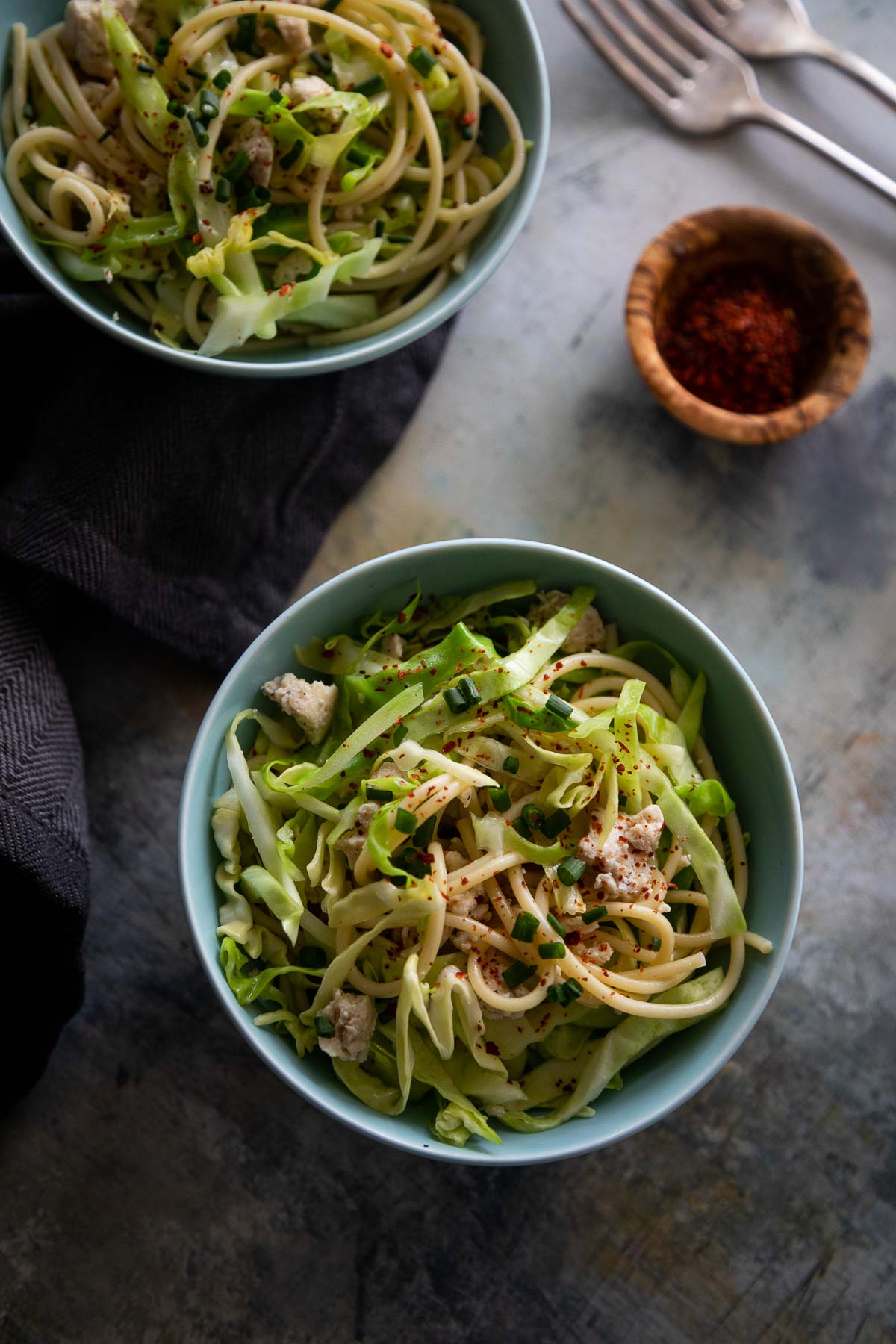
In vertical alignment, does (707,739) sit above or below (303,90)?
below

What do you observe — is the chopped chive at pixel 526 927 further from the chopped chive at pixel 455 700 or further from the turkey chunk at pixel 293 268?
the turkey chunk at pixel 293 268

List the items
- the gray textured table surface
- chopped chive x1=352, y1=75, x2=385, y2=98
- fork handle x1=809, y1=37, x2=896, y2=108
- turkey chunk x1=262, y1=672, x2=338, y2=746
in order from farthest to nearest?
fork handle x1=809, y1=37, x2=896, y2=108, the gray textured table surface, chopped chive x1=352, y1=75, x2=385, y2=98, turkey chunk x1=262, y1=672, x2=338, y2=746

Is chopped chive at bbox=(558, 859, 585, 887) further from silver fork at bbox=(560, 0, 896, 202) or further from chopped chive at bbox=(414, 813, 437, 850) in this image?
silver fork at bbox=(560, 0, 896, 202)

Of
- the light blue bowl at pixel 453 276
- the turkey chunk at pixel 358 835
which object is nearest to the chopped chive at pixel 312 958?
the turkey chunk at pixel 358 835

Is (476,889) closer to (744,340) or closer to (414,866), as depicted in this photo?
(414,866)

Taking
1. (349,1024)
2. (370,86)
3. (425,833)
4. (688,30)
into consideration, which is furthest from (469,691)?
(688,30)

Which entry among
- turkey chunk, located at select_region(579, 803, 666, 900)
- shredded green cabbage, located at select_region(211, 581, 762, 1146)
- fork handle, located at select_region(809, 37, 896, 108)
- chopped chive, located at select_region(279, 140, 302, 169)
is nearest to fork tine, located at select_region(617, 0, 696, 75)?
fork handle, located at select_region(809, 37, 896, 108)

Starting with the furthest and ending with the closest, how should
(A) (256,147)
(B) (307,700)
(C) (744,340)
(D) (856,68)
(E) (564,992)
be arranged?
(D) (856,68)
(C) (744,340)
(A) (256,147)
(B) (307,700)
(E) (564,992)
